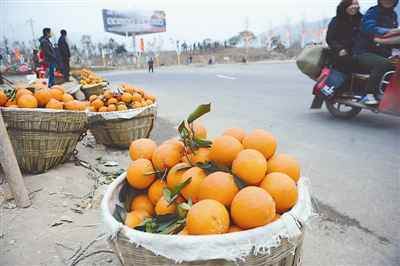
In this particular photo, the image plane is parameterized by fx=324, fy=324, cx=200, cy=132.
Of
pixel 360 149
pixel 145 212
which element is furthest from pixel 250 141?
pixel 360 149

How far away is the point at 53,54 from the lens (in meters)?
8.85

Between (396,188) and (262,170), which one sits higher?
(262,170)

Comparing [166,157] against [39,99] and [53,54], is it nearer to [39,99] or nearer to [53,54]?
[39,99]

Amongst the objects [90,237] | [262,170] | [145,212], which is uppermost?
[262,170]

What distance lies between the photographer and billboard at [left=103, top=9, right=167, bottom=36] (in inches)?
1956

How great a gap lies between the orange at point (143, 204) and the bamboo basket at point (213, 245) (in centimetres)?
28

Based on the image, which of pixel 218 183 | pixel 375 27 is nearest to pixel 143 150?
pixel 218 183

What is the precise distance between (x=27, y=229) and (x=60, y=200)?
1.34 ft

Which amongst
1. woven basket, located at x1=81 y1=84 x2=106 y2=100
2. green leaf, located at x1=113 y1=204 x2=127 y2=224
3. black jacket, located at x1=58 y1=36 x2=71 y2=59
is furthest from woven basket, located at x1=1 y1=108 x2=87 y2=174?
black jacket, located at x1=58 y1=36 x2=71 y2=59

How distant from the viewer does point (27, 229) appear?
7.18 feet

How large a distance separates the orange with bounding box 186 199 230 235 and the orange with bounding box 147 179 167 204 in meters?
0.35

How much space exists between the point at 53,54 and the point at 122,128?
6.22m

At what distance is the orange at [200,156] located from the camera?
1.52 metres

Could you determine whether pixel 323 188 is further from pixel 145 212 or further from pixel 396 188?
pixel 145 212
